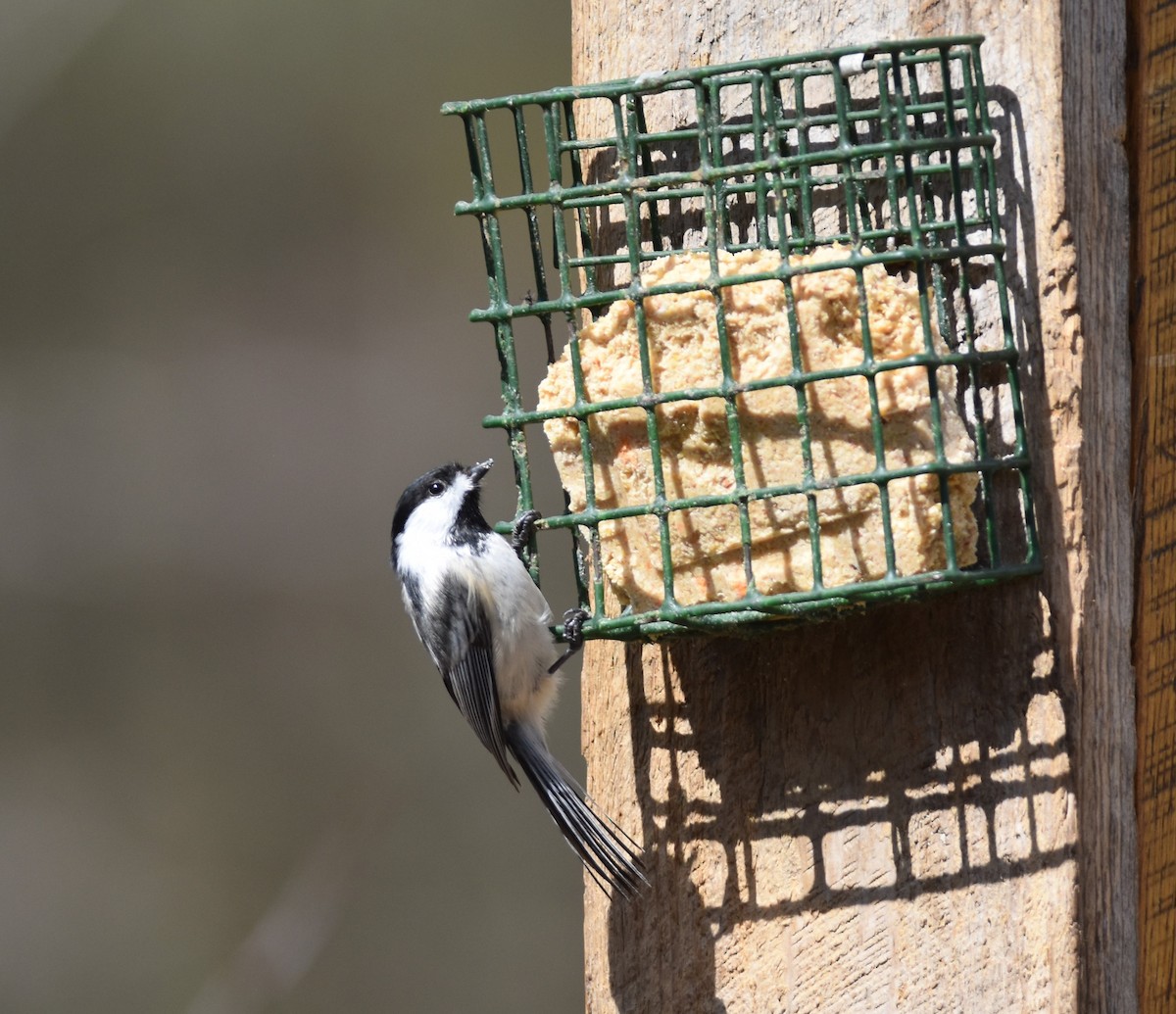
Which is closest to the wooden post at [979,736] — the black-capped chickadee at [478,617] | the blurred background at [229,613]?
the black-capped chickadee at [478,617]

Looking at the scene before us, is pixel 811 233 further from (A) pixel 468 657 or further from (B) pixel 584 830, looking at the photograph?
(A) pixel 468 657

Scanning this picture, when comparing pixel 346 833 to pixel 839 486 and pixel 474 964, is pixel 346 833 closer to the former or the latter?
pixel 474 964

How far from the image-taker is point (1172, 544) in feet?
6.78

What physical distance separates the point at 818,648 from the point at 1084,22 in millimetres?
980

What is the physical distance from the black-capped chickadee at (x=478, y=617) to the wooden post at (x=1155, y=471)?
4.35ft

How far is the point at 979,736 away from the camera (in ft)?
6.89

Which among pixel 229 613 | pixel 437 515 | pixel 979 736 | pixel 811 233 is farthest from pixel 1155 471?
pixel 229 613

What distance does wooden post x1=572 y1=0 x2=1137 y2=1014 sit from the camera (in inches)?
79.8

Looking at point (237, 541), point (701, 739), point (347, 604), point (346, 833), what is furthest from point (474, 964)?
point (701, 739)

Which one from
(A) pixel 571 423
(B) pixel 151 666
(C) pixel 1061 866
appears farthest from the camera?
(B) pixel 151 666

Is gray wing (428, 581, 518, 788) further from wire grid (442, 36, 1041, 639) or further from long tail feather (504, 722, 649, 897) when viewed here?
wire grid (442, 36, 1041, 639)

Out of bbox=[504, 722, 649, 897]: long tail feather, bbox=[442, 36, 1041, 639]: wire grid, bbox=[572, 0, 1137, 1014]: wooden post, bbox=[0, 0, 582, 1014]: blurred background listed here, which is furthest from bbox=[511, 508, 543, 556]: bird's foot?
bbox=[0, 0, 582, 1014]: blurred background

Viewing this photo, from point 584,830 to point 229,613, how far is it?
3.25 metres

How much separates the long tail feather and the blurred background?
2168 mm
